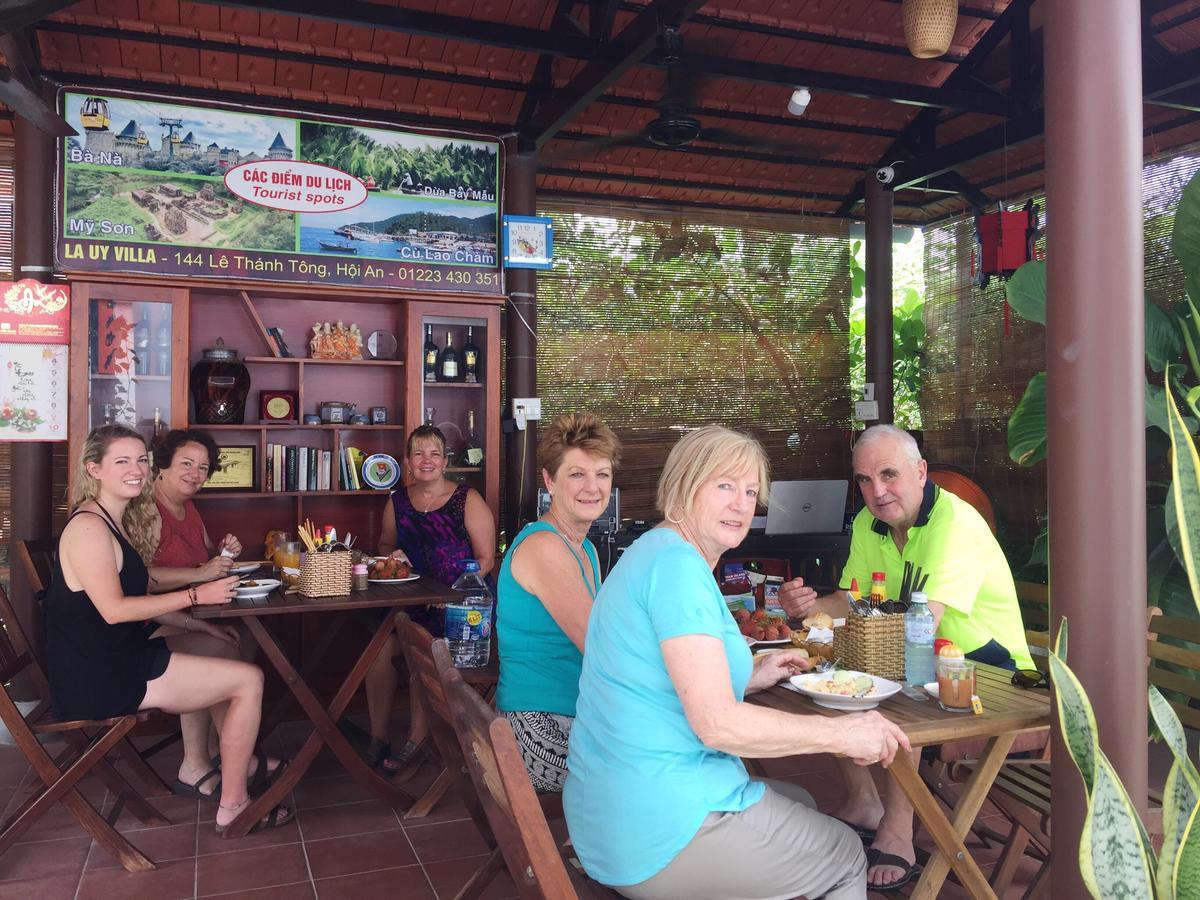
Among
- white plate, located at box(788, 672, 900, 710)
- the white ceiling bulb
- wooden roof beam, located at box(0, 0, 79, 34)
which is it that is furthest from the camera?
the white ceiling bulb

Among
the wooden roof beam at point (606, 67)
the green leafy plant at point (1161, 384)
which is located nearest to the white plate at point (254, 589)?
the wooden roof beam at point (606, 67)

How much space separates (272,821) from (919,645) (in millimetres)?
2589

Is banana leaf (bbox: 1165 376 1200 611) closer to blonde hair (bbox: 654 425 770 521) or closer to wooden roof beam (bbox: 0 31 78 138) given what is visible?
blonde hair (bbox: 654 425 770 521)

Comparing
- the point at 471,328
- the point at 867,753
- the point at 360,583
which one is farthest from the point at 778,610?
the point at 471,328

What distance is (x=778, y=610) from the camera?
128 inches

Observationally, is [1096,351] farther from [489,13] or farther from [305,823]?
[489,13]

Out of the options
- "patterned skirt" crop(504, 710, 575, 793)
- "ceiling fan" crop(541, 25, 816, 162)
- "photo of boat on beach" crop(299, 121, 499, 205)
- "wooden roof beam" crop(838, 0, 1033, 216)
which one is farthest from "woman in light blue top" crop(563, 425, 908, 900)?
"wooden roof beam" crop(838, 0, 1033, 216)

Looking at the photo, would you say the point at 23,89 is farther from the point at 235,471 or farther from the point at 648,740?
the point at 648,740

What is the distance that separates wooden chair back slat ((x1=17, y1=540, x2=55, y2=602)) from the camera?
4148mm

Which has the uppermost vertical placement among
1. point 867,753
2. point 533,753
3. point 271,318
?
point 271,318

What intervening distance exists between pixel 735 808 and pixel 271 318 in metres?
4.78

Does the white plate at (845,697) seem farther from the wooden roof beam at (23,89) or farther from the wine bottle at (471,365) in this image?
the wine bottle at (471,365)

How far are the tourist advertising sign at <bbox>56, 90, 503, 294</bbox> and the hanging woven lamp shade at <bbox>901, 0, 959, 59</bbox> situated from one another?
8.05 ft

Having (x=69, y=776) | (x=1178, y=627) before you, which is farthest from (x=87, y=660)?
(x=1178, y=627)
